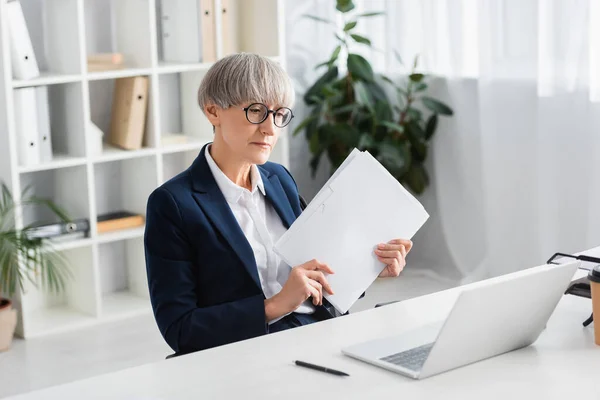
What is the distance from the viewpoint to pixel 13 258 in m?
3.77

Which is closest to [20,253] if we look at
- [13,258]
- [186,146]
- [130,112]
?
[13,258]

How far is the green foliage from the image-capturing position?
374 cm

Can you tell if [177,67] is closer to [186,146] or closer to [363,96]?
[186,146]

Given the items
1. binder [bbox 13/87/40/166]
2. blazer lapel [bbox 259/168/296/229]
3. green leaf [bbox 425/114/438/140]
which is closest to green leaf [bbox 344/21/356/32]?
green leaf [bbox 425/114/438/140]

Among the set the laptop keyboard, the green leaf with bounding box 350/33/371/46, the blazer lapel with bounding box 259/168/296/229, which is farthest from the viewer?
the green leaf with bounding box 350/33/371/46

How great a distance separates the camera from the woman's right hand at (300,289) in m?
2.06

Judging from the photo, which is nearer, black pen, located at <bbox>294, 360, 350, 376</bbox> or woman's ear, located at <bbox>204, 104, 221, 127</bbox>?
black pen, located at <bbox>294, 360, 350, 376</bbox>

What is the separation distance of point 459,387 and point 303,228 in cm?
57

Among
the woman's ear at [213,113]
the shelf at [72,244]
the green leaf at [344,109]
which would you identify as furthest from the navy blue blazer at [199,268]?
the green leaf at [344,109]

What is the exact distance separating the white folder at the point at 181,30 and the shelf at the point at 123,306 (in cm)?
105

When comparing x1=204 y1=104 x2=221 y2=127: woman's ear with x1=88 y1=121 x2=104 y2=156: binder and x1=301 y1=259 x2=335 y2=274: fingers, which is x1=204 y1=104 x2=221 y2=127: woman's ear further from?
x1=88 y1=121 x2=104 y2=156: binder

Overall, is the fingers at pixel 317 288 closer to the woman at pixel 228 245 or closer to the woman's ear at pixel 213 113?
the woman at pixel 228 245

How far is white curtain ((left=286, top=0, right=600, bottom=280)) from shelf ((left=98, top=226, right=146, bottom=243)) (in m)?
Answer: 1.07

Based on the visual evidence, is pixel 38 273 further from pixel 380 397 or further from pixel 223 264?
pixel 380 397
